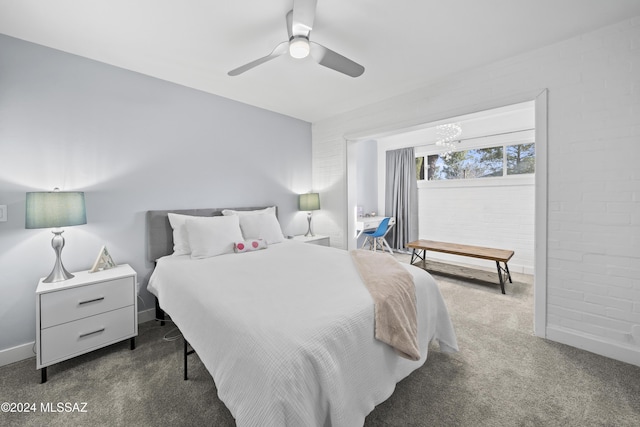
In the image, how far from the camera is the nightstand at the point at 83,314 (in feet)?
5.99

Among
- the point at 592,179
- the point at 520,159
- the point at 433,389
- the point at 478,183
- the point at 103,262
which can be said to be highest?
the point at 520,159

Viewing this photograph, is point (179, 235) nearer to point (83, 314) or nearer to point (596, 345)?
point (83, 314)

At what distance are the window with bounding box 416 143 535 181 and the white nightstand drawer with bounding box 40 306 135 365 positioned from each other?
515cm

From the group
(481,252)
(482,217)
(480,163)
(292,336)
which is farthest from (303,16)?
(482,217)

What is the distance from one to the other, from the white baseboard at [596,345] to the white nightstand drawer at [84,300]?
3600 mm

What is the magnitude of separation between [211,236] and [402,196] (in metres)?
4.16

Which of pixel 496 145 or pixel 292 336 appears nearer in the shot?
pixel 292 336

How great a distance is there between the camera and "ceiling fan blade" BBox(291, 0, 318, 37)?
1530mm

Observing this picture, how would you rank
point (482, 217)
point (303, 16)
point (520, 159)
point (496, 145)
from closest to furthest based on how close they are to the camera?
1. point (303, 16)
2. point (520, 159)
3. point (496, 145)
4. point (482, 217)

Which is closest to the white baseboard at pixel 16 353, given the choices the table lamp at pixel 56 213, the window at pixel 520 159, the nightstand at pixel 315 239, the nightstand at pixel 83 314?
the nightstand at pixel 83 314

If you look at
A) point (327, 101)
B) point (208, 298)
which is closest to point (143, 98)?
point (327, 101)

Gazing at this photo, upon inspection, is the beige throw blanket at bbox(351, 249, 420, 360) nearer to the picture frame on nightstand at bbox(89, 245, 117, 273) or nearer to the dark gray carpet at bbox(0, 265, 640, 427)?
the dark gray carpet at bbox(0, 265, 640, 427)

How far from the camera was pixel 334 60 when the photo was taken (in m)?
1.96

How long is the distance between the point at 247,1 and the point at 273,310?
1.94 m
